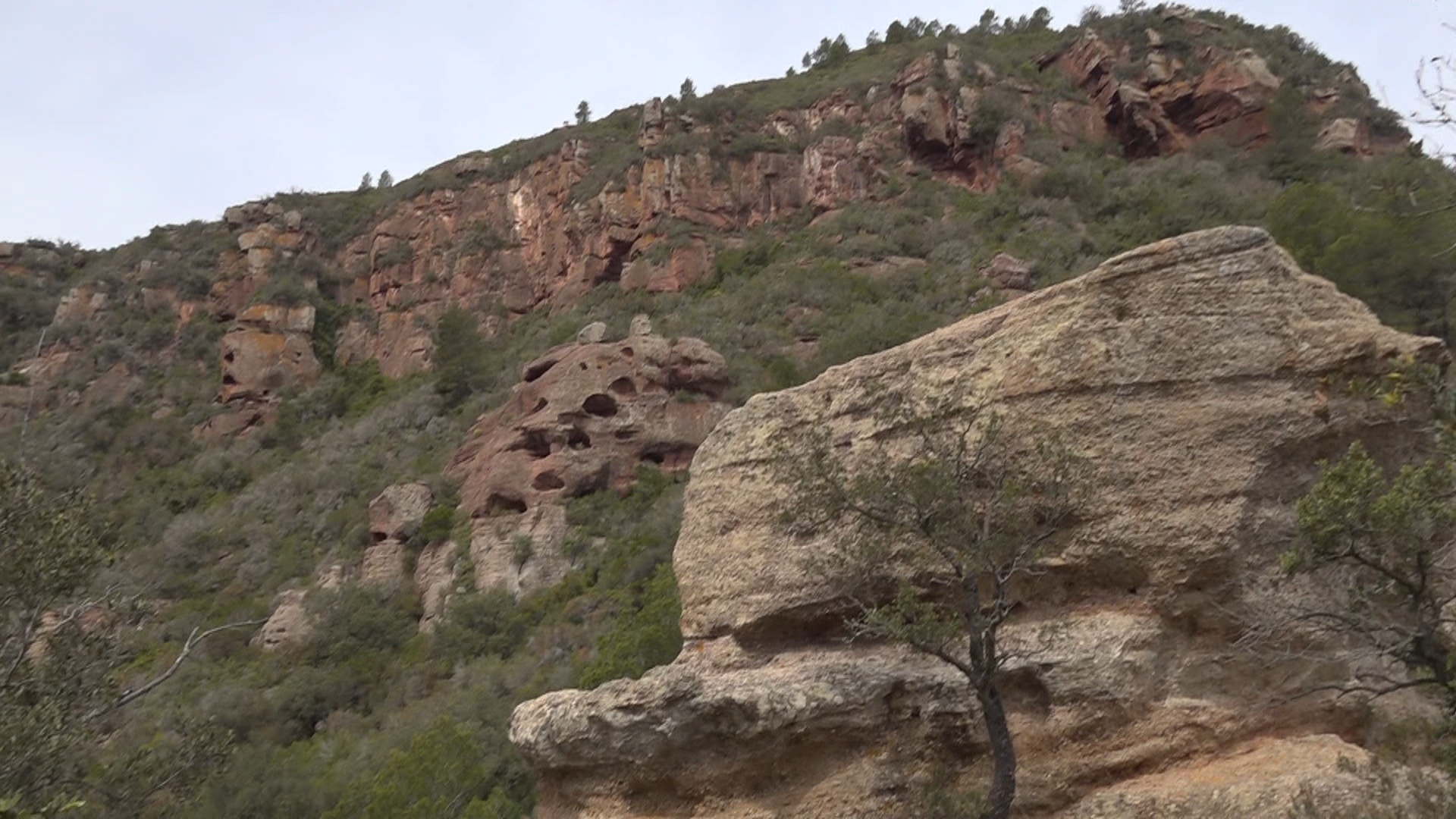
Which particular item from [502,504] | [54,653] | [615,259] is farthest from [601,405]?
[615,259]

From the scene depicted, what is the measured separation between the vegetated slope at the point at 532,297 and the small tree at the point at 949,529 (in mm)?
7767

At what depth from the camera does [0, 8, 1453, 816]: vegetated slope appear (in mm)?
21938

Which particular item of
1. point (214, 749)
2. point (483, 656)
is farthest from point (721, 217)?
point (214, 749)

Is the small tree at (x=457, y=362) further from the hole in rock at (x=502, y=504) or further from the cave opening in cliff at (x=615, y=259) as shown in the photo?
the hole in rock at (x=502, y=504)

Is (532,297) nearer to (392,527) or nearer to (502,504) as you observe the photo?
(392,527)

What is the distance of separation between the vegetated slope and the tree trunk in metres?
8.82

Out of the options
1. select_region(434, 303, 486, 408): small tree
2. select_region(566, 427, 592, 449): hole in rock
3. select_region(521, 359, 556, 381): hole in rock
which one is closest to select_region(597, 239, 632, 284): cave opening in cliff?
select_region(434, 303, 486, 408): small tree

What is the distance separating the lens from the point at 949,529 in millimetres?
9227

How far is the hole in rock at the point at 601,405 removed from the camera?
3088cm

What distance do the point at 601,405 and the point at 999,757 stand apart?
2359 centimetres

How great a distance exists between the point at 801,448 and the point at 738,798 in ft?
11.4

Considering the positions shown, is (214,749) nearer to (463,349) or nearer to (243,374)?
(463,349)

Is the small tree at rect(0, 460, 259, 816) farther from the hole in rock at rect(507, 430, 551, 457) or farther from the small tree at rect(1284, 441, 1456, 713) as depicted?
the hole in rock at rect(507, 430, 551, 457)

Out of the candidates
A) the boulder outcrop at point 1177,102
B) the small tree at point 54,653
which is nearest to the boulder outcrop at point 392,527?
the small tree at point 54,653
